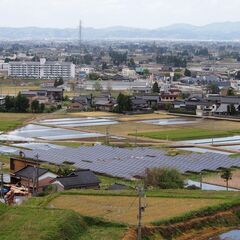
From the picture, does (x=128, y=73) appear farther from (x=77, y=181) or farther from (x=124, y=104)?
(x=77, y=181)

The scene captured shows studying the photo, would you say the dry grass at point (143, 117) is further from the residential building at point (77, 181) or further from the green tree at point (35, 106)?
the residential building at point (77, 181)

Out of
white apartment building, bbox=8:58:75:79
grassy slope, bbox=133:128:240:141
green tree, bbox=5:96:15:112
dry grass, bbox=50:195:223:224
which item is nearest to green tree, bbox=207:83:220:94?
green tree, bbox=5:96:15:112

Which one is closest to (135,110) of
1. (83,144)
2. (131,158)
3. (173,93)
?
(173,93)

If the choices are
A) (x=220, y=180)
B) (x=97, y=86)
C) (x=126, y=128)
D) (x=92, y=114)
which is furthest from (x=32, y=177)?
(x=97, y=86)

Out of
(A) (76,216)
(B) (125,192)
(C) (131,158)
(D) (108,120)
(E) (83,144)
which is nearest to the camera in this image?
(A) (76,216)

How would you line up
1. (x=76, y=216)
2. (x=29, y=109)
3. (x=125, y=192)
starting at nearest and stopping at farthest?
(x=76, y=216), (x=125, y=192), (x=29, y=109)

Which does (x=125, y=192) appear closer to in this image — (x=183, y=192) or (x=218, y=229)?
(x=183, y=192)

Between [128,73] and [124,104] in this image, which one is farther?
[128,73]
